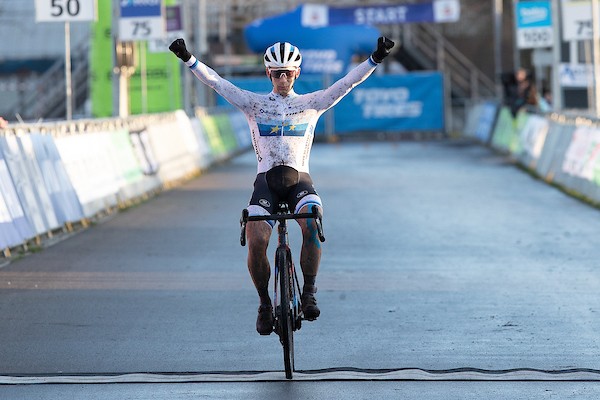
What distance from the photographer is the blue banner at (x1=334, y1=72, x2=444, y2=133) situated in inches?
1965

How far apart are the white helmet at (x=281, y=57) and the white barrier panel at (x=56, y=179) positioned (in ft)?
24.9

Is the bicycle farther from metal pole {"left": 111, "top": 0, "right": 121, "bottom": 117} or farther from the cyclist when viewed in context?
metal pole {"left": 111, "top": 0, "right": 121, "bottom": 117}

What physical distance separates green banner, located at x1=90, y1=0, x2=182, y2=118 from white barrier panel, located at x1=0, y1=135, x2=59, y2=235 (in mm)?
20360

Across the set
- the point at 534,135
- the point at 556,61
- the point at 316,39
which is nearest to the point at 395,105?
the point at 316,39

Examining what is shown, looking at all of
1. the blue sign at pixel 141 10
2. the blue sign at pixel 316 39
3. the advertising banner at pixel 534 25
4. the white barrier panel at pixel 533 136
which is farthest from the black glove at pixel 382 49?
the blue sign at pixel 316 39

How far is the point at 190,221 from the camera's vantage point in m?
19.2

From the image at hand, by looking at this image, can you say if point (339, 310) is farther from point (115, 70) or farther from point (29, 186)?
point (115, 70)

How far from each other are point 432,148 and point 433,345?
31.8m

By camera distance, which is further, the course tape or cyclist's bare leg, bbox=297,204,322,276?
cyclist's bare leg, bbox=297,204,322,276

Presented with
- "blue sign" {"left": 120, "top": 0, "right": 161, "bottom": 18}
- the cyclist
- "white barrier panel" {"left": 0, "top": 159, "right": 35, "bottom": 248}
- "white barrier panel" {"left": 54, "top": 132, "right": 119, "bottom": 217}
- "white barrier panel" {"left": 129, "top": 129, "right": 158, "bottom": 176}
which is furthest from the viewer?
"blue sign" {"left": 120, "top": 0, "right": 161, "bottom": 18}

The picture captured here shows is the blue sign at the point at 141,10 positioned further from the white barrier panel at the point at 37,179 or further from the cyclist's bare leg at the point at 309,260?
the cyclist's bare leg at the point at 309,260

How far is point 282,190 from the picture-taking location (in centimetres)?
923

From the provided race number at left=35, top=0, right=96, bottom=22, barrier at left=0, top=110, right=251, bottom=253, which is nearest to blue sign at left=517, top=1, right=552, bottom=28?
barrier at left=0, top=110, right=251, bottom=253

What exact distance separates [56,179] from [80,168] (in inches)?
52.1
